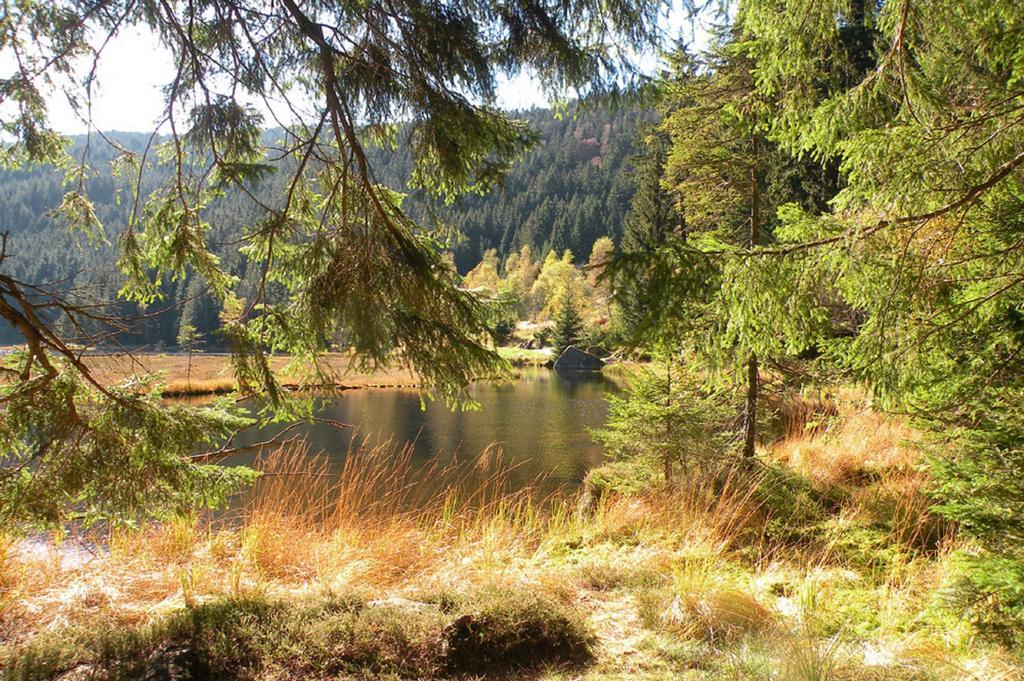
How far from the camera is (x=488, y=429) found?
46.2 feet

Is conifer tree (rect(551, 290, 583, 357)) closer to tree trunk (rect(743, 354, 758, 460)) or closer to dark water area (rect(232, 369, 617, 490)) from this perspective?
dark water area (rect(232, 369, 617, 490))

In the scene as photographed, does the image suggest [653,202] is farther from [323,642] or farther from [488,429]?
[323,642]

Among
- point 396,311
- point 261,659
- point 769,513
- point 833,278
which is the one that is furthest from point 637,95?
point 769,513

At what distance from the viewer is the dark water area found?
1070 centimetres

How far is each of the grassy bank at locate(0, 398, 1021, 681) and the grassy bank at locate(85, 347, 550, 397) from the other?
1.16 m

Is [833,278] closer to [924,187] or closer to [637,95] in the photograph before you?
[924,187]

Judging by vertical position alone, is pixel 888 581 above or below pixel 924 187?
below

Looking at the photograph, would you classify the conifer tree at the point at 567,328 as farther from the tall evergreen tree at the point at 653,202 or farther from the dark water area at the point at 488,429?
the dark water area at the point at 488,429

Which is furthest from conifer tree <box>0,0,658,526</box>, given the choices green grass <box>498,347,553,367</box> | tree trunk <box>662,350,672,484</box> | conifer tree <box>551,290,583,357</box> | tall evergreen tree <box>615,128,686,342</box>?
conifer tree <box>551,290,583,357</box>

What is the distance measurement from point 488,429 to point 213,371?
Answer: 15.6 m

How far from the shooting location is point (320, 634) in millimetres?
2586

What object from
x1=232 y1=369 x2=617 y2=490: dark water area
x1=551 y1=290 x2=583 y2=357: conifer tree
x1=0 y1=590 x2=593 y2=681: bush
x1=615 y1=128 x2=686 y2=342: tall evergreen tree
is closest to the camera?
x1=0 y1=590 x2=593 y2=681: bush

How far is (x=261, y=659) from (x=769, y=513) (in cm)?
453

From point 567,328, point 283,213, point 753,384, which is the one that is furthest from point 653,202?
point 283,213
